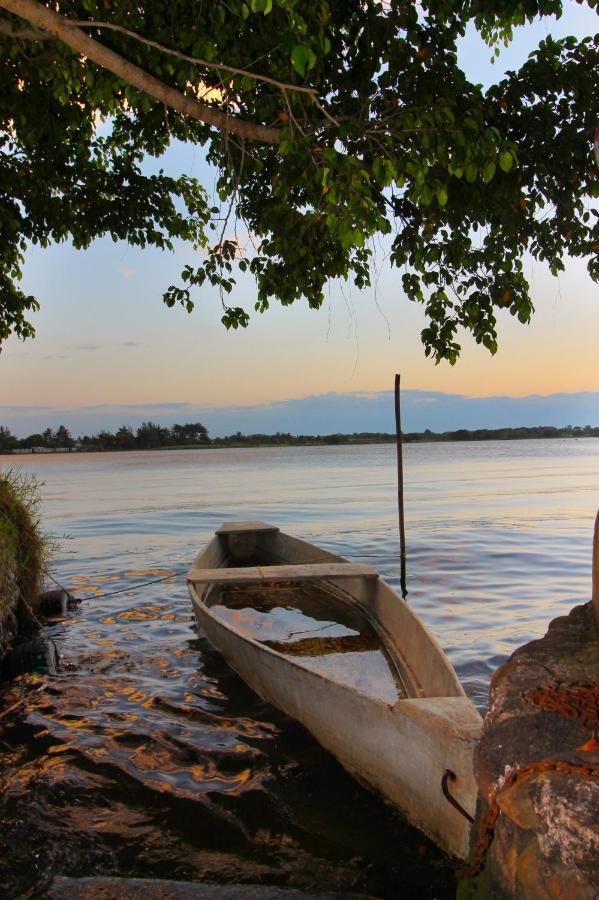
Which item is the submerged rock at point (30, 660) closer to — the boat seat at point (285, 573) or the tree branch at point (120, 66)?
the boat seat at point (285, 573)

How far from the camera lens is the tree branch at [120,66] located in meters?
5.47

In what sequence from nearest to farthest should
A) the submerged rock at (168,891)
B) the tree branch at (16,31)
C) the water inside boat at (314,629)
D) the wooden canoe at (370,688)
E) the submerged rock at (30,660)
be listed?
the submerged rock at (168,891), the wooden canoe at (370,688), the tree branch at (16,31), the water inside boat at (314,629), the submerged rock at (30,660)

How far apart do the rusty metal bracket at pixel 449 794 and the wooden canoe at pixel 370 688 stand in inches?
0.8

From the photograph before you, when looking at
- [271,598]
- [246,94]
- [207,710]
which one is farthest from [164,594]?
[246,94]

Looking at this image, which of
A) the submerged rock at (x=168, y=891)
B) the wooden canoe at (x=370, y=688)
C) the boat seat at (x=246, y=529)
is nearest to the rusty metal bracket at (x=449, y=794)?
the wooden canoe at (x=370, y=688)

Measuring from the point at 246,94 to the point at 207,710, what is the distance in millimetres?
7037

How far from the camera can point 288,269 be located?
9531 millimetres

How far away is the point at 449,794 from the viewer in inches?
149

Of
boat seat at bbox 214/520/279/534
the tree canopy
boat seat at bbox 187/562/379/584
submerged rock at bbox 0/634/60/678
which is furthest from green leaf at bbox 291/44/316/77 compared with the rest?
boat seat at bbox 214/520/279/534

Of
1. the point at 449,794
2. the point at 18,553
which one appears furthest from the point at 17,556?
the point at 449,794

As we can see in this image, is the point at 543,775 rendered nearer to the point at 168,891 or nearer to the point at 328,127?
the point at 168,891

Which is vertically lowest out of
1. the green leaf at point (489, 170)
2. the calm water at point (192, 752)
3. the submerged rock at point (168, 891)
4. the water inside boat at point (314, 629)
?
the calm water at point (192, 752)

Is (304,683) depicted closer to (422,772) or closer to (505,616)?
(422,772)

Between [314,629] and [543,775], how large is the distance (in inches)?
228
